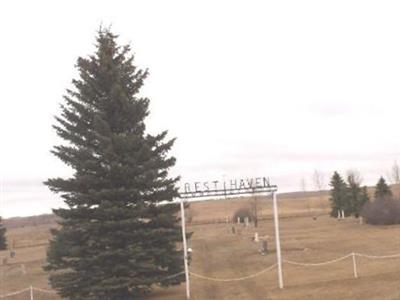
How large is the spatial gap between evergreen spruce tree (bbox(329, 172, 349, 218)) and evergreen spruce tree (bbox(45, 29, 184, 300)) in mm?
49143

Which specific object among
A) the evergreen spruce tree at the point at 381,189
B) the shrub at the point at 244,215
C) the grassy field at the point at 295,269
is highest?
the evergreen spruce tree at the point at 381,189

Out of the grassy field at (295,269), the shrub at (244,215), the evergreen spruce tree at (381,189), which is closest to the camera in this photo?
the grassy field at (295,269)

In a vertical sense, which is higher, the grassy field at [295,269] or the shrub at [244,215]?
the shrub at [244,215]

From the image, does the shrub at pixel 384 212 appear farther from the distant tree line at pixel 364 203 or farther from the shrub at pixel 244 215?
the shrub at pixel 244 215

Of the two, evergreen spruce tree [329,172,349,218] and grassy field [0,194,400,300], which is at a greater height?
evergreen spruce tree [329,172,349,218]

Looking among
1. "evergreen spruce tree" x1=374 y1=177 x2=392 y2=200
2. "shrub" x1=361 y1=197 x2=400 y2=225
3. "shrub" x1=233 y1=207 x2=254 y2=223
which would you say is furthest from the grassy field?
"shrub" x1=233 y1=207 x2=254 y2=223

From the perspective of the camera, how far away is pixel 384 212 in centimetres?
5456

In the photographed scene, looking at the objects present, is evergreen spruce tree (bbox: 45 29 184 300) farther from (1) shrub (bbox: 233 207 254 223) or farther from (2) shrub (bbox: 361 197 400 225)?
(1) shrub (bbox: 233 207 254 223)

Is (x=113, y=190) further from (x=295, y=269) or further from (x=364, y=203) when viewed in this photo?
(x=364, y=203)

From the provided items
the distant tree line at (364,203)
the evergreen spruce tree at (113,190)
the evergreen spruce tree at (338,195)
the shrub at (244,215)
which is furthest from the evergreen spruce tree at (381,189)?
the evergreen spruce tree at (113,190)

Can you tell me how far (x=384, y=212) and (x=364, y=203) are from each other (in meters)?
11.8

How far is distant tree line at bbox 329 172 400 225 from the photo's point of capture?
54.8 meters

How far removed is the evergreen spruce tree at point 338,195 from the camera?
238 feet

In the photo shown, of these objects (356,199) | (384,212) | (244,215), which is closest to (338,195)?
(356,199)
